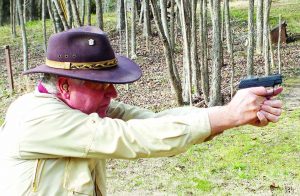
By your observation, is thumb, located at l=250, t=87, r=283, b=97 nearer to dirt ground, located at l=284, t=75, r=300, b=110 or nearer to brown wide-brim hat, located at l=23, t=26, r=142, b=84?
brown wide-brim hat, located at l=23, t=26, r=142, b=84

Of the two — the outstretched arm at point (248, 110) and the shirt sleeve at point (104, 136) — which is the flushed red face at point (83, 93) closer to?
the shirt sleeve at point (104, 136)

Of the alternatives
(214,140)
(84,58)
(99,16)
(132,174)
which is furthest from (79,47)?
(99,16)

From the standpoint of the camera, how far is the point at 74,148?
6.89 ft

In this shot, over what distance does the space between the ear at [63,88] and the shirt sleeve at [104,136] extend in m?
0.14

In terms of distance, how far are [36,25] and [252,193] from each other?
23.0 metres

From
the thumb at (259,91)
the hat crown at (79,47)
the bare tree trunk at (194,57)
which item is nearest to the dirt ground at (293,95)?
the bare tree trunk at (194,57)

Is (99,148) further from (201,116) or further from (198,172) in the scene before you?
(198,172)

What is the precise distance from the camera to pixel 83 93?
7.38ft

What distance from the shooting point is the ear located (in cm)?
227

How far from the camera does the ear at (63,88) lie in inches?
89.2

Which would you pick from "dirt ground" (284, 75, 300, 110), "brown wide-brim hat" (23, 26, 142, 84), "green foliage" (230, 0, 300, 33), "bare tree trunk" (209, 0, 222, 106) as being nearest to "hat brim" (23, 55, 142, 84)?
"brown wide-brim hat" (23, 26, 142, 84)

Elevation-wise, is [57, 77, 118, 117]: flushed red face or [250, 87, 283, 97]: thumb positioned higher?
[250, 87, 283, 97]: thumb

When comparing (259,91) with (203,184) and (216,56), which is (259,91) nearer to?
(203,184)

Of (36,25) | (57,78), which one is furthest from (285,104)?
(36,25)
